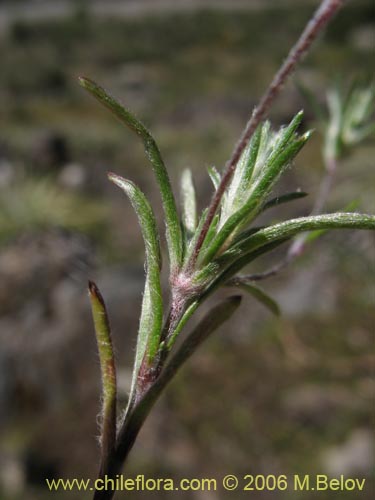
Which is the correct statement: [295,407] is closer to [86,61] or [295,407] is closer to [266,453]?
[266,453]

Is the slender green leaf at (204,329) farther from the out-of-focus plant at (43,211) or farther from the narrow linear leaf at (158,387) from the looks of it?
the out-of-focus plant at (43,211)

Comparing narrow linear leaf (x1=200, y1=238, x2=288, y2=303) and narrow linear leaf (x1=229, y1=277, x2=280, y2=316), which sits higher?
narrow linear leaf (x1=200, y1=238, x2=288, y2=303)

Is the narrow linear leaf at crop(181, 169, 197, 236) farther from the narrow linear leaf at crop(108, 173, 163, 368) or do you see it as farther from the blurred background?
the blurred background

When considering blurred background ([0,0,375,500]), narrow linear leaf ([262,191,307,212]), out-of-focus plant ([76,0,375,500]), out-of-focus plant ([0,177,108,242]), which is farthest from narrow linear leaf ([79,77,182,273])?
out-of-focus plant ([0,177,108,242])

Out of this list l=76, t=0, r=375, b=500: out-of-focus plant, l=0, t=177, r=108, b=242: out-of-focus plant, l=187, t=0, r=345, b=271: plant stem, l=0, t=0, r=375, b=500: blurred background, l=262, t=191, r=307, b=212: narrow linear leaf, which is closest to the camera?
l=187, t=0, r=345, b=271: plant stem

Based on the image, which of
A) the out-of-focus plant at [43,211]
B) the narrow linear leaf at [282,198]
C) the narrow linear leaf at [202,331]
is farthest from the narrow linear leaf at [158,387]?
the out-of-focus plant at [43,211]
